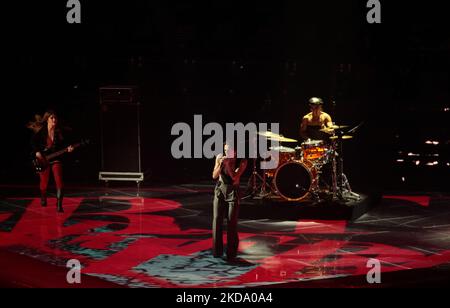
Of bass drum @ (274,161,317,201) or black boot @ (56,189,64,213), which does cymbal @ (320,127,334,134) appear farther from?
black boot @ (56,189,64,213)

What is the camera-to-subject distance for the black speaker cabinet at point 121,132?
13992 mm

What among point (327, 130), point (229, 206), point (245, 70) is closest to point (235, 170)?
point (229, 206)

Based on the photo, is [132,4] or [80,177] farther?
[80,177]

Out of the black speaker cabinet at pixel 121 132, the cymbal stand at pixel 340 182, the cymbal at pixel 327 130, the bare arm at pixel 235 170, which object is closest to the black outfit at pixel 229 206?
the bare arm at pixel 235 170

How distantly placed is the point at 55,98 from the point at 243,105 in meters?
4.47

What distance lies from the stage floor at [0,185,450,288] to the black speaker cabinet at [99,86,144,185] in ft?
2.96

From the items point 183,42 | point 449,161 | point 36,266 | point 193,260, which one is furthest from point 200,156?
point 36,266

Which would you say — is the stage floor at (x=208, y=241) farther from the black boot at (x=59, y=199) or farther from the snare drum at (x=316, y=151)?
the snare drum at (x=316, y=151)

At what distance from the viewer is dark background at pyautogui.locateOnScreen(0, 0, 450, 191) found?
1424 cm

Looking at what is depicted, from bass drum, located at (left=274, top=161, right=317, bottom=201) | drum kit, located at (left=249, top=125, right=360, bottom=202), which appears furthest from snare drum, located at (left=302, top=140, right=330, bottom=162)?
bass drum, located at (left=274, top=161, right=317, bottom=201)

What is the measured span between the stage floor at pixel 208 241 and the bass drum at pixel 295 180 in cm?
28
